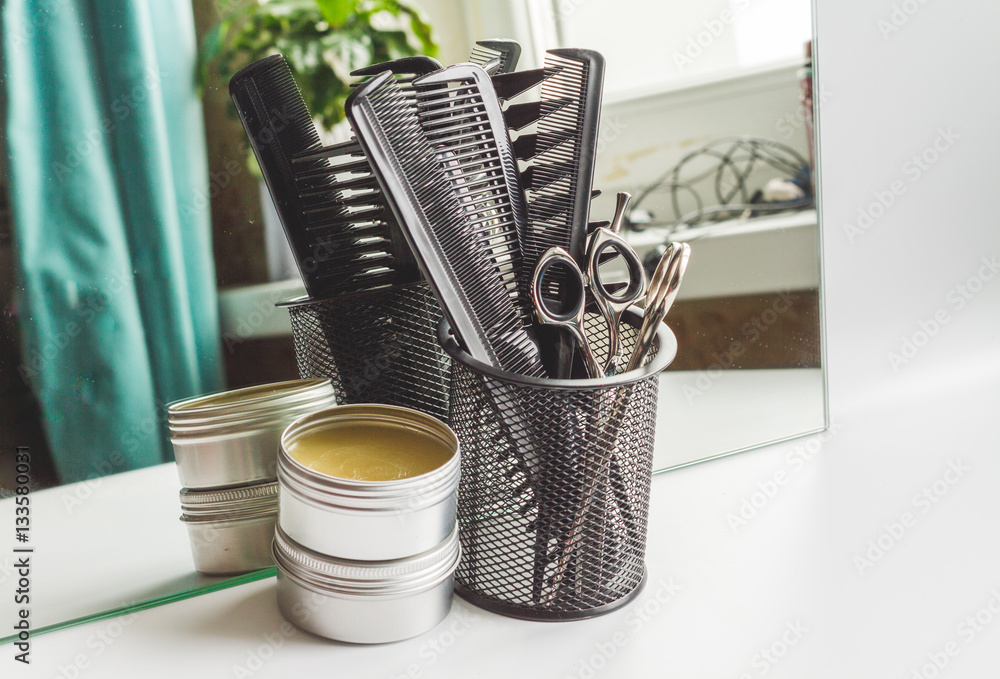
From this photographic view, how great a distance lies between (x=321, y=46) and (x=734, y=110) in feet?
0.99

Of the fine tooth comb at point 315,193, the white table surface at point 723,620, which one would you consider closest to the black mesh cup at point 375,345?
the fine tooth comb at point 315,193

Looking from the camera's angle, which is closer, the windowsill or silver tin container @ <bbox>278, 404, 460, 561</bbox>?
silver tin container @ <bbox>278, 404, 460, 561</bbox>

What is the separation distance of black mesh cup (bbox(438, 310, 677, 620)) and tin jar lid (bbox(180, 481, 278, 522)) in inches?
3.8

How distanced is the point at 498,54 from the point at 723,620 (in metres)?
0.32

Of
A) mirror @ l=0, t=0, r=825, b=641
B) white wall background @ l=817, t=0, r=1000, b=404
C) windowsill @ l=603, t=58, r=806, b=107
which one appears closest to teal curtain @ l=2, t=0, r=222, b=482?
mirror @ l=0, t=0, r=825, b=641

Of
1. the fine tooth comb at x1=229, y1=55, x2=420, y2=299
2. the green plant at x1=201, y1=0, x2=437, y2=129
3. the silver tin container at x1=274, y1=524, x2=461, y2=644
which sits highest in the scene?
the green plant at x1=201, y1=0, x2=437, y2=129

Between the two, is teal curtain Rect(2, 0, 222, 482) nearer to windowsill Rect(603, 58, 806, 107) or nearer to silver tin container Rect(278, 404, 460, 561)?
silver tin container Rect(278, 404, 460, 561)

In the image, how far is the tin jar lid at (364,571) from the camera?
34 centimetres

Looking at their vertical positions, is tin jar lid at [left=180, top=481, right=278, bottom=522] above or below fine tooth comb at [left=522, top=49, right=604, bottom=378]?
below

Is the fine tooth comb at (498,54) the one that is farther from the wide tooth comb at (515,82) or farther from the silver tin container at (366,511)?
the silver tin container at (366,511)

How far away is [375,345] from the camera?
1.38 ft

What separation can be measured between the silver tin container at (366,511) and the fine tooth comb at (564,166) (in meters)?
0.09

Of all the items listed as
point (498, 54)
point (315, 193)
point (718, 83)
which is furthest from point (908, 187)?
point (315, 193)

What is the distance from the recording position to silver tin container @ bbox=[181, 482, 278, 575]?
390 mm
